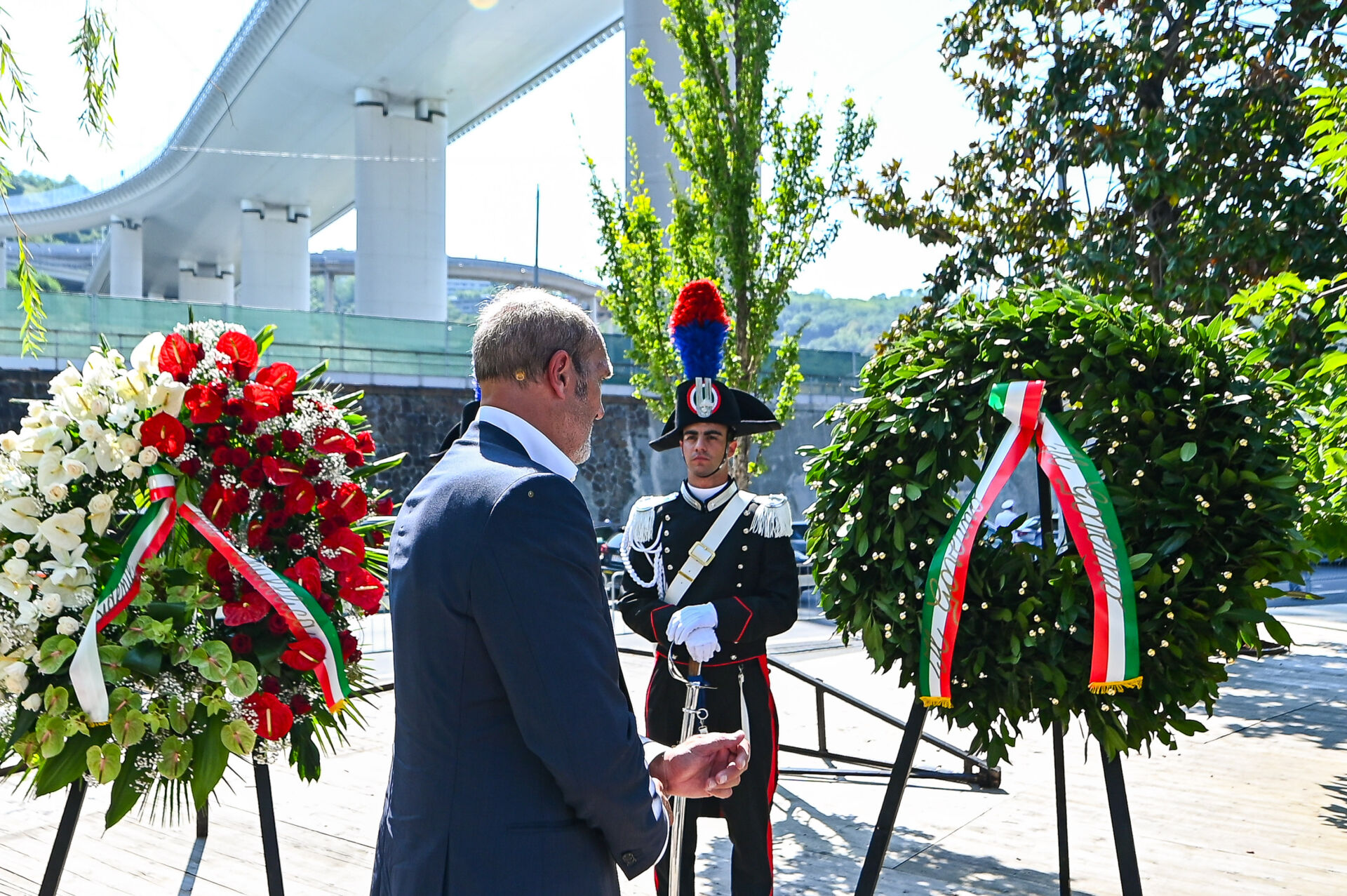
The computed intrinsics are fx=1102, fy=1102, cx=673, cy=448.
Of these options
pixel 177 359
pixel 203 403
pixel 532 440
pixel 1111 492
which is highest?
pixel 177 359

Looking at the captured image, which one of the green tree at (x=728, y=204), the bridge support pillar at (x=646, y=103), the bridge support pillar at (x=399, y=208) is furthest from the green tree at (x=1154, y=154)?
the bridge support pillar at (x=399, y=208)

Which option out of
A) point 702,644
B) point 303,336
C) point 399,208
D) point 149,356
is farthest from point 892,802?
point 399,208

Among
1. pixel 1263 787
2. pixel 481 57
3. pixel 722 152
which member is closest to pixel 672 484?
pixel 481 57

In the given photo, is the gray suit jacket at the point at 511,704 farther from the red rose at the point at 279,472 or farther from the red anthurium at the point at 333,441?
the red anthurium at the point at 333,441

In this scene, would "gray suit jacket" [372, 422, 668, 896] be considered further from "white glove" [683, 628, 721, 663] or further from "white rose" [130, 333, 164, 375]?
"white rose" [130, 333, 164, 375]

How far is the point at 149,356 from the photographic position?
342 centimetres

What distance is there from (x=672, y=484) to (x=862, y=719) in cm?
1554

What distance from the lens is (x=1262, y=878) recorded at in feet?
14.1

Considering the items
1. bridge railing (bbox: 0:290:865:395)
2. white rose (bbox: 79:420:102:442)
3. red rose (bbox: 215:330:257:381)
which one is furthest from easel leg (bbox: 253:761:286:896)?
bridge railing (bbox: 0:290:865:395)

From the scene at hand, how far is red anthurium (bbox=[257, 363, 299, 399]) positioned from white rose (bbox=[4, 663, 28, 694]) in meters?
1.05

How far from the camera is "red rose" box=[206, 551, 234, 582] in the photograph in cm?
325

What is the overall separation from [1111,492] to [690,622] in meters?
1.42

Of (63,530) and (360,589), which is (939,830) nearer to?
(360,589)

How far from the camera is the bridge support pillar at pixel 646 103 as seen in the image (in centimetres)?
1631
